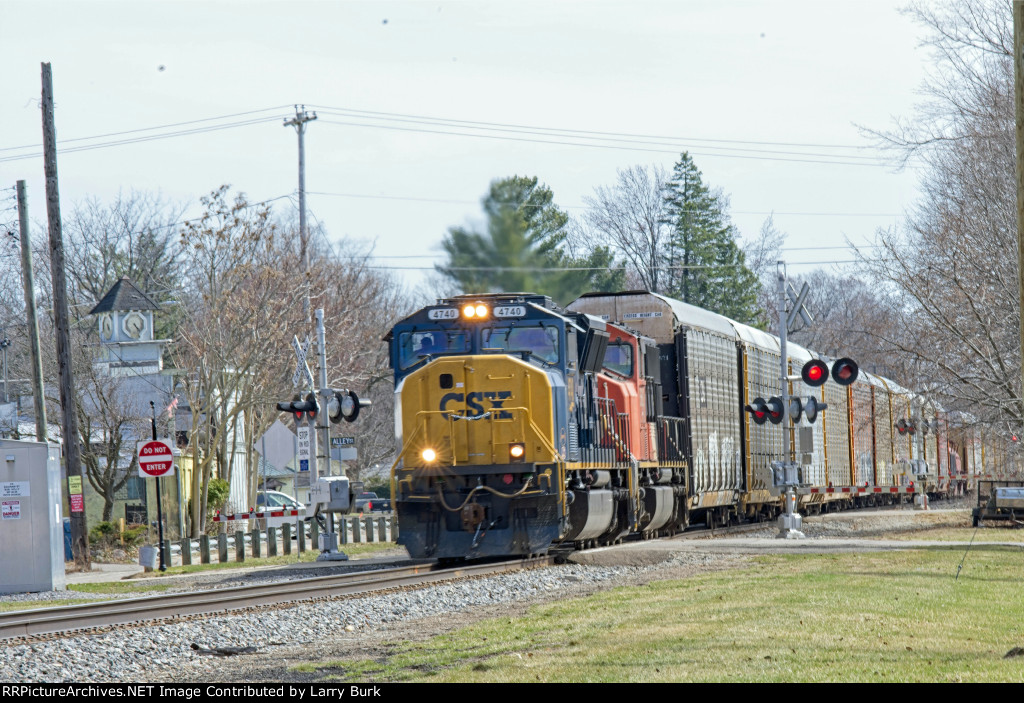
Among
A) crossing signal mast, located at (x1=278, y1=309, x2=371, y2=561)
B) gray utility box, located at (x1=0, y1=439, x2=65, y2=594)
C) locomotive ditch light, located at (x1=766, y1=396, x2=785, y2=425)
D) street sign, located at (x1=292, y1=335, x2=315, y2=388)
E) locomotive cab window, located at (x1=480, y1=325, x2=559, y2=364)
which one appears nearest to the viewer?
locomotive cab window, located at (x1=480, y1=325, x2=559, y2=364)

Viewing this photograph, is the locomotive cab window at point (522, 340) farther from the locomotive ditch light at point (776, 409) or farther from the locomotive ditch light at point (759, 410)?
the locomotive ditch light at point (759, 410)

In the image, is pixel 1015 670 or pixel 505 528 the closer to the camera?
pixel 1015 670

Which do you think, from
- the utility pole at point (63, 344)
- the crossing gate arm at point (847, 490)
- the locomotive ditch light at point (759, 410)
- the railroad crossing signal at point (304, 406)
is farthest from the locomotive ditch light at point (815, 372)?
the utility pole at point (63, 344)

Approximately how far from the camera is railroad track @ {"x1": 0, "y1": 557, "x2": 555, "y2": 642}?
13.2 meters

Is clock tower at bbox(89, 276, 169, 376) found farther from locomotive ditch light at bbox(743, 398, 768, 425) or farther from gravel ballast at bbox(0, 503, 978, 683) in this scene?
gravel ballast at bbox(0, 503, 978, 683)

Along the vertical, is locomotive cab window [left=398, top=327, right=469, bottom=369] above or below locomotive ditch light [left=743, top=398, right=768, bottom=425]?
above

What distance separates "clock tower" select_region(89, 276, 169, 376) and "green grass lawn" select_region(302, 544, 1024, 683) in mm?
36351

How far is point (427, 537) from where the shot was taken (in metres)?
18.3

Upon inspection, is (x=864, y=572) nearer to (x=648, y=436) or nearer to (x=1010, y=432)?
(x=648, y=436)

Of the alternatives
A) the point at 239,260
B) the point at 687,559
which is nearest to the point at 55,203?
the point at 239,260

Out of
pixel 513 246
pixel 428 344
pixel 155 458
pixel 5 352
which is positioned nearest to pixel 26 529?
pixel 155 458

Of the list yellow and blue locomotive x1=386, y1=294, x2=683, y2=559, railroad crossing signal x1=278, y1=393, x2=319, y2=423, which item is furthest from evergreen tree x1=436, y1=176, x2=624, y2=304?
railroad crossing signal x1=278, y1=393, x2=319, y2=423

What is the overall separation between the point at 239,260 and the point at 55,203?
9.50m

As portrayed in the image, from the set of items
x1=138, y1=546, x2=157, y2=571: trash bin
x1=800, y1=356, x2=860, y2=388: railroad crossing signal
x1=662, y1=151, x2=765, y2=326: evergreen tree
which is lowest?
x1=138, y1=546, x2=157, y2=571: trash bin
